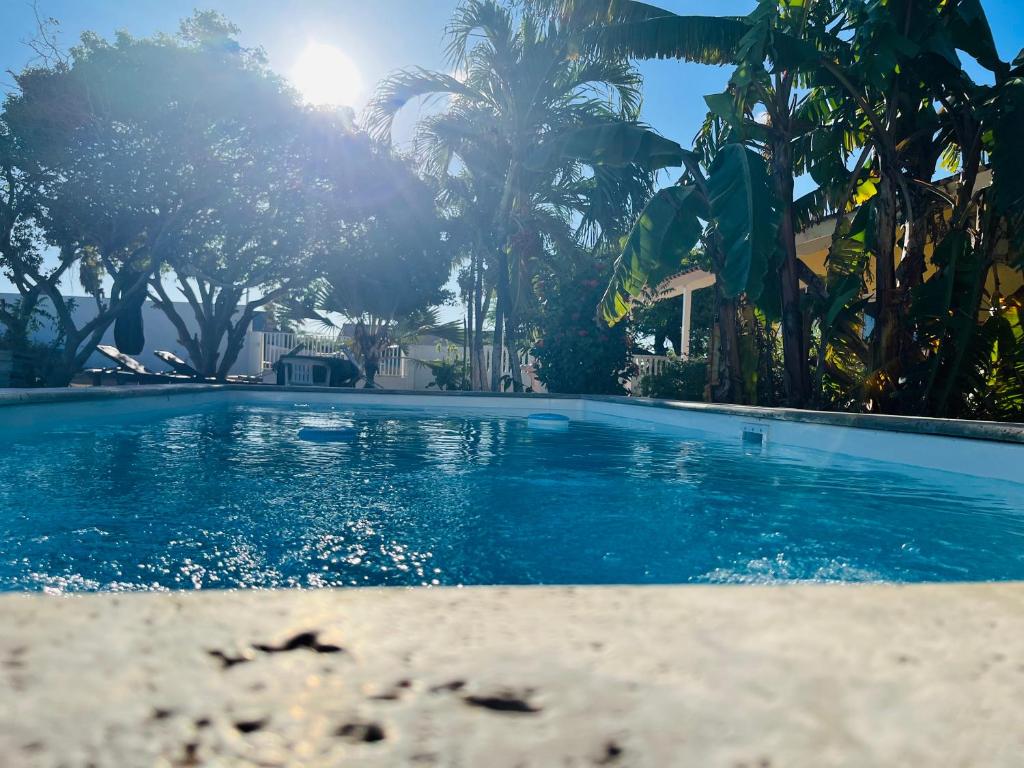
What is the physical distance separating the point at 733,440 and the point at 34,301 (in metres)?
14.9

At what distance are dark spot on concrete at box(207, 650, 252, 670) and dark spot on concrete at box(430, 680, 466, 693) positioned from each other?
25cm

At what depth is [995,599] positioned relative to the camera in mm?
1196

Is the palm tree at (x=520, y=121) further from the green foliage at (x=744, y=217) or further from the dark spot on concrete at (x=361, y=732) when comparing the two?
the dark spot on concrete at (x=361, y=732)

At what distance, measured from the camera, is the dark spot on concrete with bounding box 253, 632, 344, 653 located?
0.95m

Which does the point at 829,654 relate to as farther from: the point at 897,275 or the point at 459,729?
the point at 897,275

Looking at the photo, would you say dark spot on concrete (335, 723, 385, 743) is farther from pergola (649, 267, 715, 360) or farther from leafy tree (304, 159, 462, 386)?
leafy tree (304, 159, 462, 386)

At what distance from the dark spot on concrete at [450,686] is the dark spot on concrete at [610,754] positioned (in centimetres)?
20

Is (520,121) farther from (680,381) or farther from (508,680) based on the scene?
(508,680)

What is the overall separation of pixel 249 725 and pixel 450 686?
23cm

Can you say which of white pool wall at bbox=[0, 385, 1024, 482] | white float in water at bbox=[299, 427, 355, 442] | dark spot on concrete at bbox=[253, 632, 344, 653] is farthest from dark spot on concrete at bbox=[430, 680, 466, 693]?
white float in water at bbox=[299, 427, 355, 442]

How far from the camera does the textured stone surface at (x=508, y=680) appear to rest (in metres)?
0.74

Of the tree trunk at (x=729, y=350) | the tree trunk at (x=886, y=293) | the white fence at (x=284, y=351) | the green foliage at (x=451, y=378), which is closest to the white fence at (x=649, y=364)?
the tree trunk at (x=729, y=350)

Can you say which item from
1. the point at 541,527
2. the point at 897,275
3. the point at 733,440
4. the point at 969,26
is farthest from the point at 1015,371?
the point at 541,527

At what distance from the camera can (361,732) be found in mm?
769
